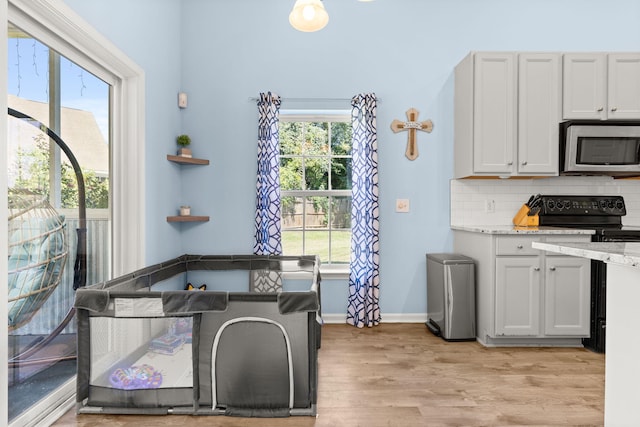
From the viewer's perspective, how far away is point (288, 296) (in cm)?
192

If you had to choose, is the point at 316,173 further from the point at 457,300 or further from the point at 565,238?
the point at 565,238

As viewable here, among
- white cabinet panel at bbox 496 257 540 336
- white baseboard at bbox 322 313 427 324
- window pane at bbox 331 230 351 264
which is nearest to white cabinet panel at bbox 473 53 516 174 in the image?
white cabinet panel at bbox 496 257 540 336

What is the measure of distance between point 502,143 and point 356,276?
1668 mm

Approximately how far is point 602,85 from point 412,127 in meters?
1.53

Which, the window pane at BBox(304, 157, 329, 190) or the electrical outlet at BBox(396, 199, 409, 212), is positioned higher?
the window pane at BBox(304, 157, 329, 190)

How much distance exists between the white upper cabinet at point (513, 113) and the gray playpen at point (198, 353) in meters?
2.18

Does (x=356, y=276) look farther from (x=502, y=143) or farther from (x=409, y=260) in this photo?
(x=502, y=143)

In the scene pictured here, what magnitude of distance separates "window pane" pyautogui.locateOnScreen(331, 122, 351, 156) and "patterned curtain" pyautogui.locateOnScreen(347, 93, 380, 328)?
0.82 ft

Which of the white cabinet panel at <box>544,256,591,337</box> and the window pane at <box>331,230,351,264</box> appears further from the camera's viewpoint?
the window pane at <box>331,230,351,264</box>

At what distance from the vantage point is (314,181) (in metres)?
3.80

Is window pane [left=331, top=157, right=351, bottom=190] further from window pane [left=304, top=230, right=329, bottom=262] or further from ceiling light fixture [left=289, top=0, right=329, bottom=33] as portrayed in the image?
ceiling light fixture [left=289, top=0, right=329, bottom=33]

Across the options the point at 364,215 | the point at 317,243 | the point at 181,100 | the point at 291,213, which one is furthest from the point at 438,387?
the point at 181,100

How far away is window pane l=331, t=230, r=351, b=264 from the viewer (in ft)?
12.6

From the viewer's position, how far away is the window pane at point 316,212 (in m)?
3.81
